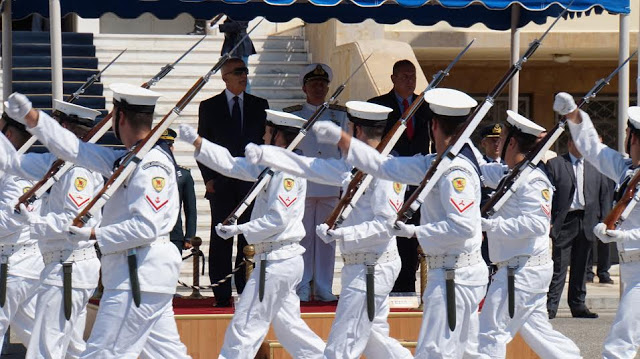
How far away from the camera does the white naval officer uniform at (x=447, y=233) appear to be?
8.22 metres

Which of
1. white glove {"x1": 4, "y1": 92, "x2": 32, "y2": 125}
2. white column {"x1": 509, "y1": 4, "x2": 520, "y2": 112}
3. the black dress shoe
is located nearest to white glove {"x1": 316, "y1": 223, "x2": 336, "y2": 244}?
white glove {"x1": 4, "y1": 92, "x2": 32, "y2": 125}

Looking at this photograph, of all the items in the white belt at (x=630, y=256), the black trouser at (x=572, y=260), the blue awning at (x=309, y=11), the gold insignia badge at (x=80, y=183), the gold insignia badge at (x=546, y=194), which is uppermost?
the blue awning at (x=309, y=11)

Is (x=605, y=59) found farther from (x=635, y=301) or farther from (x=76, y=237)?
(x=76, y=237)

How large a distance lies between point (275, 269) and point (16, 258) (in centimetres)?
177

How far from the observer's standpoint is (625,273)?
9.21m

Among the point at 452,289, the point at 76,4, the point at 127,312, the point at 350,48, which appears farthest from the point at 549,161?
the point at 127,312

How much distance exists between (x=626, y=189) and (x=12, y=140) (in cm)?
396

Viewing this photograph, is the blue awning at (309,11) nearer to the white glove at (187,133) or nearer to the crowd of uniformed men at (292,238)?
the crowd of uniformed men at (292,238)

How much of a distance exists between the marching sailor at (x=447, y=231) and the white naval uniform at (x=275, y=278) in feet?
3.93

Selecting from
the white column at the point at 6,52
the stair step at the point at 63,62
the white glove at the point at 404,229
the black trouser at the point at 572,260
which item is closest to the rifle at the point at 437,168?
the white glove at the point at 404,229

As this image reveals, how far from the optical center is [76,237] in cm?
791

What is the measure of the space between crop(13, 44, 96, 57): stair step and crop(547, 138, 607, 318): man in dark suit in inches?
240

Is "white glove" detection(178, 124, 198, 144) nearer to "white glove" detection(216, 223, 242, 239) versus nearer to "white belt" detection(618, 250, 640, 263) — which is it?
"white glove" detection(216, 223, 242, 239)

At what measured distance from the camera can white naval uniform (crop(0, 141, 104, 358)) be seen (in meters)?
9.12
